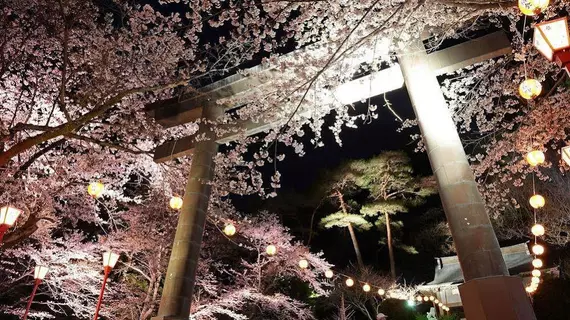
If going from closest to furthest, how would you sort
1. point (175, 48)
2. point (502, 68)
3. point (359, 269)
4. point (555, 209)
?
point (502, 68)
point (175, 48)
point (555, 209)
point (359, 269)

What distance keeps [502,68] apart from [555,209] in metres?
11.1

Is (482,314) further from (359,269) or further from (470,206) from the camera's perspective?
(359,269)

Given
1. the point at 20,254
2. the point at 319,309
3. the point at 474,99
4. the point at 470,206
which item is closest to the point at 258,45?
the point at 474,99

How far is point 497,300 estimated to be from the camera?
14.6ft

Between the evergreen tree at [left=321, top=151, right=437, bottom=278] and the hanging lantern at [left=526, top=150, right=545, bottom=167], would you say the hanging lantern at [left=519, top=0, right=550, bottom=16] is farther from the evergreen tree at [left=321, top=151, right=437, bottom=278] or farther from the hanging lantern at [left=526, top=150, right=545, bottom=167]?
the evergreen tree at [left=321, top=151, right=437, bottom=278]

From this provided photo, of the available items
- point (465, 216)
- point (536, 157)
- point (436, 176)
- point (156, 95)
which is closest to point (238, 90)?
point (156, 95)

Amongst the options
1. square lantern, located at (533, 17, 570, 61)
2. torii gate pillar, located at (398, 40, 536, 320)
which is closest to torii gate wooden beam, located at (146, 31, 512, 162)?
torii gate pillar, located at (398, 40, 536, 320)

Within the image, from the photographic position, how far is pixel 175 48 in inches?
391

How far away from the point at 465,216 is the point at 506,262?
20.0 meters

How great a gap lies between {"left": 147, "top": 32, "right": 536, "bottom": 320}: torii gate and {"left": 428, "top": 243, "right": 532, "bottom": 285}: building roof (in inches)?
695

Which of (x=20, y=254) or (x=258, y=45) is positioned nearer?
(x=258, y=45)

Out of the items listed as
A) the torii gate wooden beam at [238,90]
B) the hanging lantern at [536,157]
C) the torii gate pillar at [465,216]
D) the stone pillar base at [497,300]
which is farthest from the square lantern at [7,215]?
the hanging lantern at [536,157]

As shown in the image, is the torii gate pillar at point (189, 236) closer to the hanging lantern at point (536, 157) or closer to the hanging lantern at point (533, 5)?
the hanging lantern at point (533, 5)

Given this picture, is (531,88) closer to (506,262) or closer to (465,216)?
(465,216)
